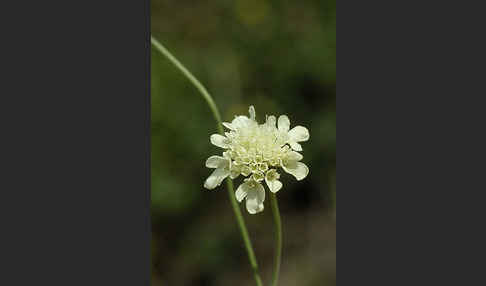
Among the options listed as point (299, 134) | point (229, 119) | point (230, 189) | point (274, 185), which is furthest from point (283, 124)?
point (229, 119)

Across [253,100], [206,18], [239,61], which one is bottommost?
[253,100]

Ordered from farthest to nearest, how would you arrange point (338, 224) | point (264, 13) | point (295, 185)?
point (264, 13) < point (295, 185) < point (338, 224)

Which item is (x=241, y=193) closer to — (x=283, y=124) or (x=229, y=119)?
(x=283, y=124)

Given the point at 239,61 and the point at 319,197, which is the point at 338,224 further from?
the point at 239,61

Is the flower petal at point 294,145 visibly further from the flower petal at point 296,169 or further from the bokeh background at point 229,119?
the bokeh background at point 229,119

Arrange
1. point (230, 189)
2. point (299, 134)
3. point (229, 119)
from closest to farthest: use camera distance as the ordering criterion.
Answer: point (299, 134), point (230, 189), point (229, 119)

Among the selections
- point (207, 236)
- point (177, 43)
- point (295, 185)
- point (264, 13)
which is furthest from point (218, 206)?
point (264, 13)
